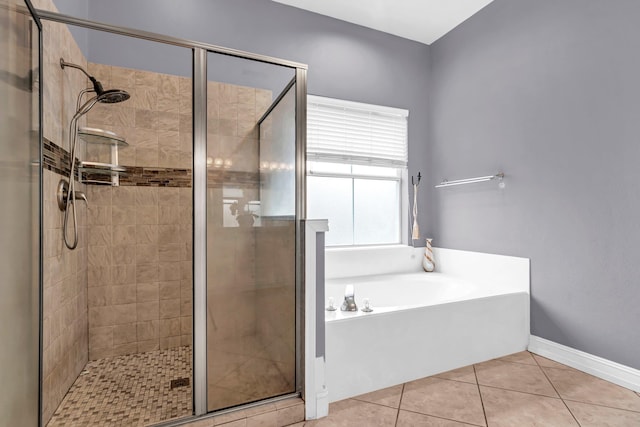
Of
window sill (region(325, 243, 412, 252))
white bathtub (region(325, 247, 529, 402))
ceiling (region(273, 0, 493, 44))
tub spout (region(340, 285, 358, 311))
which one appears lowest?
white bathtub (region(325, 247, 529, 402))

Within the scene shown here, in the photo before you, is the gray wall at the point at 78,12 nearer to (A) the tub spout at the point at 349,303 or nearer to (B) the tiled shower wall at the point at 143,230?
(B) the tiled shower wall at the point at 143,230

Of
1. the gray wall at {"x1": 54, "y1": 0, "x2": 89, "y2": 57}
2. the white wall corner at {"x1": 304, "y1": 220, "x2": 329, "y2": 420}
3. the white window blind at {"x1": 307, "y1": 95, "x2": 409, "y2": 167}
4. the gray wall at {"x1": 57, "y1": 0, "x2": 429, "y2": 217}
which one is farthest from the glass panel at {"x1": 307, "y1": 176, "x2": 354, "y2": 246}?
the gray wall at {"x1": 54, "y1": 0, "x2": 89, "y2": 57}

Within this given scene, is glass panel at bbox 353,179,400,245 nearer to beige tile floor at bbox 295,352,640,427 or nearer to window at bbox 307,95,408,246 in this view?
window at bbox 307,95,408,246

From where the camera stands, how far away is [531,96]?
2557 mm

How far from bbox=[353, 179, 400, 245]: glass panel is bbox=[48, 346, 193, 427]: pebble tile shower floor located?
189 centimetres

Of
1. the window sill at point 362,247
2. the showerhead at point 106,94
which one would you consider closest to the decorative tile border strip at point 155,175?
the showerhead at point 106,94

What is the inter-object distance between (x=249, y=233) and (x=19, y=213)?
0.86 metres

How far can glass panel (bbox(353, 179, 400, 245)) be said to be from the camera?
3289 mm

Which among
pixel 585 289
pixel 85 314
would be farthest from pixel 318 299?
pixel 585 289

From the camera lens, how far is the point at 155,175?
2.49 m

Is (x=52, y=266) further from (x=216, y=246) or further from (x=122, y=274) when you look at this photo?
(x=216, y=246)

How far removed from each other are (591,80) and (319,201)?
7.16ft

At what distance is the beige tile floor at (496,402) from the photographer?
1670 millimetres

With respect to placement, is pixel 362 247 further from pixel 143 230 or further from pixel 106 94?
pixel 106 94
